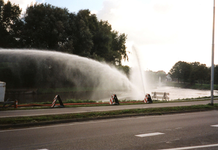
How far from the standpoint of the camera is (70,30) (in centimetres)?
4381

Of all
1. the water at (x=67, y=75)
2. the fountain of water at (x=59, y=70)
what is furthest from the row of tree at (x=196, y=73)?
the fountain of water at (x=59, y=70)

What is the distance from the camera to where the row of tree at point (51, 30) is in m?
40.7

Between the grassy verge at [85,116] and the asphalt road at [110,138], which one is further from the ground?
the grassy verge at [85,116]

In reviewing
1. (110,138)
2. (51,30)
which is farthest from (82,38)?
(110,138)

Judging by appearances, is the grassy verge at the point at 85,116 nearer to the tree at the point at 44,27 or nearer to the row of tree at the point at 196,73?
the tree at the point at 44,27

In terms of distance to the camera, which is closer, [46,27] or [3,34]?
Answer: [46,27]

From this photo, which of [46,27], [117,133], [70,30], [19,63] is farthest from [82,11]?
[117,133]

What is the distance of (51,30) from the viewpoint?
41344mm

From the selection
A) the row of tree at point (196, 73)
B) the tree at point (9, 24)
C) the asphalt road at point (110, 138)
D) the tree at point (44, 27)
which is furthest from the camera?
the row of tree at point (196, 73)

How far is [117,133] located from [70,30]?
125 feet

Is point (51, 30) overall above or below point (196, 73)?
above

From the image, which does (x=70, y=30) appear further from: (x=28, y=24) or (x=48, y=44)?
(x=28, y=24)

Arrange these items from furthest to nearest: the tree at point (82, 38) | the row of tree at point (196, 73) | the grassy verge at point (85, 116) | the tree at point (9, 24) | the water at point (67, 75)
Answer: the row of tree at point (196, 73) → the tree at point (9, 24) → the tree at point (82, 38) → the water at point (67, 75) → the grassy verge at point (85, 116)

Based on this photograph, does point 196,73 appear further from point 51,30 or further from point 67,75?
point 51,30
